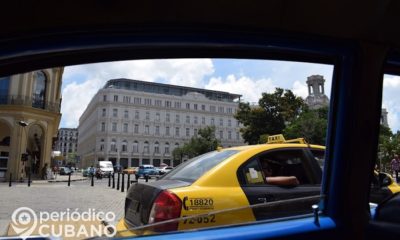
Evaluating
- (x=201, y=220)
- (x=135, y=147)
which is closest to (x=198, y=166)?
(x=135, y=147)

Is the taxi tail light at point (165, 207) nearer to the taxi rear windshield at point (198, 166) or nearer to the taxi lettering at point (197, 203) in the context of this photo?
the taxi lettering at point (197, 203)

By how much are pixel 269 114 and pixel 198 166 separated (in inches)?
32.7

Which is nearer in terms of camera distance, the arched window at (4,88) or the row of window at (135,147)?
the arched window at (4,88)

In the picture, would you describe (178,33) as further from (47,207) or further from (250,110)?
(47,207)

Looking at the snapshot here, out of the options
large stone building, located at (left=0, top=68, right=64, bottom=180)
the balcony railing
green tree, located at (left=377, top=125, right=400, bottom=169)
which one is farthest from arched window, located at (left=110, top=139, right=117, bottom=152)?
green tree, located at (left=377, top=125, right=400, bottom=169)

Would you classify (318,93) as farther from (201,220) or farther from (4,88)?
(4,88)

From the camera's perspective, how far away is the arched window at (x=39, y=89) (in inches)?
68.5

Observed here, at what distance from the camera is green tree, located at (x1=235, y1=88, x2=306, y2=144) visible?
92.8 inches

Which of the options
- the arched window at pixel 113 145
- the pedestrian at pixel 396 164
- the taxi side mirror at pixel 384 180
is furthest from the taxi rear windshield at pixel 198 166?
the pedestrian at pixel 396 164

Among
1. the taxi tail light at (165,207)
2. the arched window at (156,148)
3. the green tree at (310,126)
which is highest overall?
the green tree at (310,126)

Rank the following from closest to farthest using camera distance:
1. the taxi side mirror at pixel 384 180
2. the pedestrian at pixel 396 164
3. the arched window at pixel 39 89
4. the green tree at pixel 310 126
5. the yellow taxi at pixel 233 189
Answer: the arched window at pixel 39 89
the yellow taxi at pixel 233 189
the green tree at pixel 310 126
the taxi side mirror at pixel 384 180
the pedestrian at pixel 396 164

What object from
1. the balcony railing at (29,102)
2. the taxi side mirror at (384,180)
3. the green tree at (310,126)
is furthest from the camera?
the taxi side mirror at (384,180)

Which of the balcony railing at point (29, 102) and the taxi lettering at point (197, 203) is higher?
the balcony railing at point (29, 102)

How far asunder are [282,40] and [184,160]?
1.61 metres
